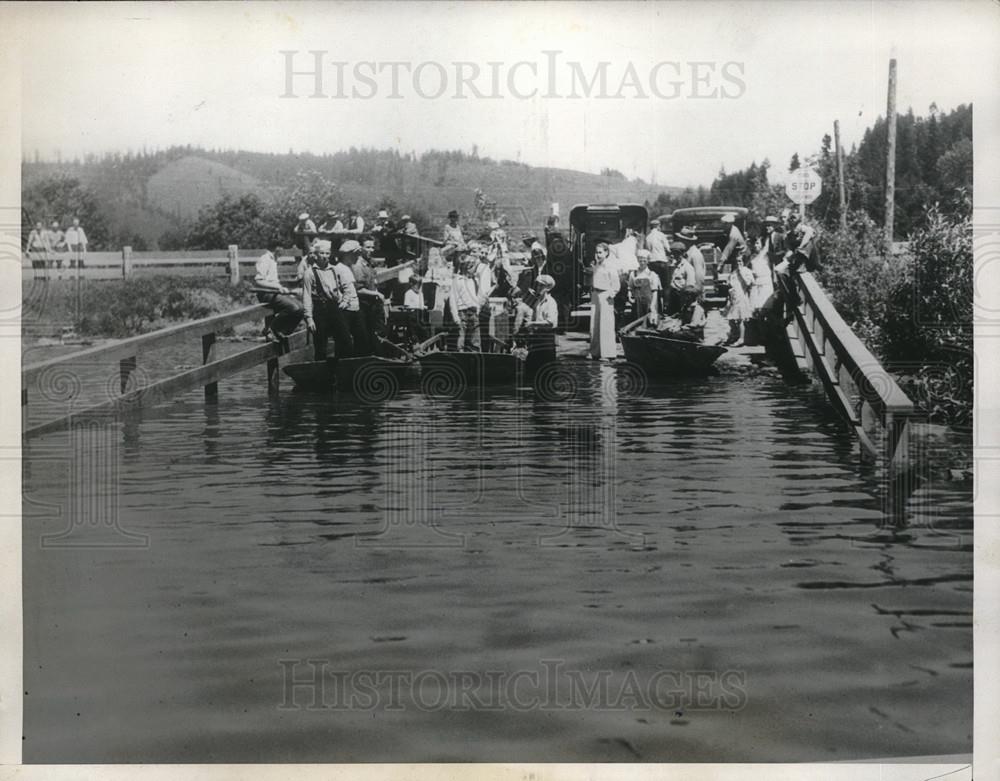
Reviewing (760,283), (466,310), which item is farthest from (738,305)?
(466,310)

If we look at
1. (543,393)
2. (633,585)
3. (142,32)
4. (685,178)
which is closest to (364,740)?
(633,585)

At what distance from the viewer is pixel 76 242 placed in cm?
464

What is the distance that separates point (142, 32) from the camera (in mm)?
4566

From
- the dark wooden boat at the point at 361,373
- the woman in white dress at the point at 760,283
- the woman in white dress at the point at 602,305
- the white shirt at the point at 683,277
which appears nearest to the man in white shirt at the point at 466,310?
the dark wooden boat at the point at 361,373

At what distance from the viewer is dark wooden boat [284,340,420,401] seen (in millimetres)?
4922

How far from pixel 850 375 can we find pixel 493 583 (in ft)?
5.61

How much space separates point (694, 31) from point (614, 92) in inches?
15.1

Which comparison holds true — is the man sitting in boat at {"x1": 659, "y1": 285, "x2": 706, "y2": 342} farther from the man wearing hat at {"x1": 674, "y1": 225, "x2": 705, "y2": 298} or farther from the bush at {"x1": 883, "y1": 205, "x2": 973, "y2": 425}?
the bush at {"x1": 883, "y1": 205, "x2": 973, "y2": 425}

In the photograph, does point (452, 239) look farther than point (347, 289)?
No

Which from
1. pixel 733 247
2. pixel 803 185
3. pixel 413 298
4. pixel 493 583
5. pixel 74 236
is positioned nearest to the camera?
pixel 493 583

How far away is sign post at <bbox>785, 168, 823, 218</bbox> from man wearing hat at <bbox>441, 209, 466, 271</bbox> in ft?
4.46

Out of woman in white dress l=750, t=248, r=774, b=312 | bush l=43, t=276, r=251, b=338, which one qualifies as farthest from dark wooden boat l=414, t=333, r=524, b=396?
woman in white dress l=750, t=248, r=774, b=312

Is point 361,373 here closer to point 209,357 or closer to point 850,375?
point 209,357

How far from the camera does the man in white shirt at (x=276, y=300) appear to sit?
489cm
